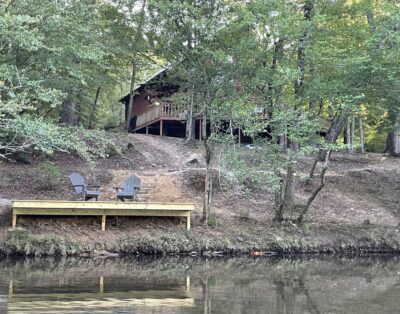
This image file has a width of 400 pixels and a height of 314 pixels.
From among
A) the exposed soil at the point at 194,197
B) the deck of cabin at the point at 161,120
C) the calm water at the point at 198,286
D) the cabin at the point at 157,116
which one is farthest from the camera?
the deck of cabin at the point at 161,120

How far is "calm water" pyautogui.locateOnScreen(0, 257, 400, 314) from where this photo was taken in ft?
22.7

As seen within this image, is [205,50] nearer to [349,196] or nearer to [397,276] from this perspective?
[397,276]

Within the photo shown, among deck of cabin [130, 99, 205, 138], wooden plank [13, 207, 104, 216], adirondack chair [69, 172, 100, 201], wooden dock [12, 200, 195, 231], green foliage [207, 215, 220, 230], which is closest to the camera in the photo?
wooden dock [12, 200, 195, 231]

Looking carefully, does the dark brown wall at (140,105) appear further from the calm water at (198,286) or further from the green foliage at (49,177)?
the calm water at (198,286)

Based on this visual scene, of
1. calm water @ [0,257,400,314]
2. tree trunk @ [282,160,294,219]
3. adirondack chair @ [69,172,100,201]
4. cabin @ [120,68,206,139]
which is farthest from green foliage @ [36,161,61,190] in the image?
cabin @ [120,68,206,139]

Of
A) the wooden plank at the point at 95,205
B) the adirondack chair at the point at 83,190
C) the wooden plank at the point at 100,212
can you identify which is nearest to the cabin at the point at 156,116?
the adirondack chair at the point at 83,190

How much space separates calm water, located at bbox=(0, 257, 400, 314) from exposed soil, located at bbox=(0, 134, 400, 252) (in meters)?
1.06

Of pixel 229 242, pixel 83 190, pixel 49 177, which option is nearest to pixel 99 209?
pixel 83 190

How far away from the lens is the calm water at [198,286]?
6.91 metres

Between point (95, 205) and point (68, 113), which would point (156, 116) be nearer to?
point (68, 113)

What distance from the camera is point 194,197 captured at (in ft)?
49.8

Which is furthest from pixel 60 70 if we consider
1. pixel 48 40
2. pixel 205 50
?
pixel 205 50

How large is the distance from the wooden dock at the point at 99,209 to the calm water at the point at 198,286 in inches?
53.5

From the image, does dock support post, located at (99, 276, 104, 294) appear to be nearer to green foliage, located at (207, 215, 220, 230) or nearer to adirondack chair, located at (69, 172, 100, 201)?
adirondack chair, located at (69, 172, 100, 201)
